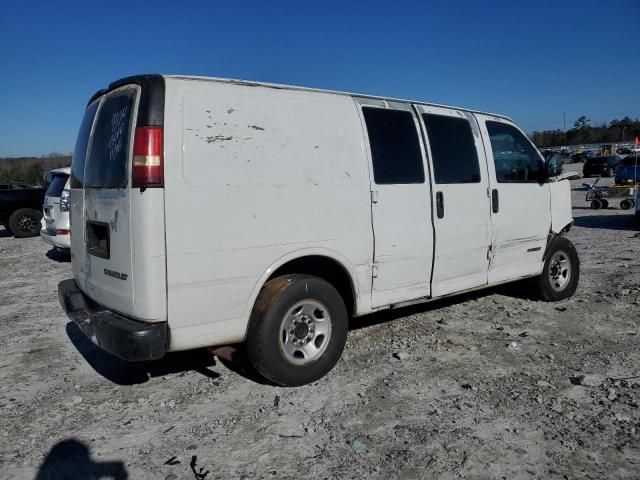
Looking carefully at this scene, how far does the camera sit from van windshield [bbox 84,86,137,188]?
3303mm

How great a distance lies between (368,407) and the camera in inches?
140

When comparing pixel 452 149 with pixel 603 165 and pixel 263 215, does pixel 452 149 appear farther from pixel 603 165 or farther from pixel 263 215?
pixel 603 165

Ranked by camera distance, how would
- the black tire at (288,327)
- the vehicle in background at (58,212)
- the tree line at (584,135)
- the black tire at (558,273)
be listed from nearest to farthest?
1. the black tire at (288,327)
2. the black tire at (558,273)
3. the vehicle in background at (58,212)
4. the tree line at (584,135)

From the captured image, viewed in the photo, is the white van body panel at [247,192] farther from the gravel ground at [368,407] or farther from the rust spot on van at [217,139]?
the gravel ground at [368,407]

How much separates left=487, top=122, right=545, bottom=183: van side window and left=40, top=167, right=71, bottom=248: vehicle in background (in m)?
7.31

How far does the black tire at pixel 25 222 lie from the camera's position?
14.2 meters

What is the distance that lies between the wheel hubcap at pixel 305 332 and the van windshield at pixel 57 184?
7.99 metres

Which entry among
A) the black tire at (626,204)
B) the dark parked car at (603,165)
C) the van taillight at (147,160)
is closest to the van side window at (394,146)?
the van taillight at (147,160)

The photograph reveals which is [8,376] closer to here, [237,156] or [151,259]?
[151,259]

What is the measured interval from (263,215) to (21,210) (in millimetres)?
13318

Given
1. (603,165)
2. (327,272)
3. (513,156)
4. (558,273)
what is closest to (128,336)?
(327,272)

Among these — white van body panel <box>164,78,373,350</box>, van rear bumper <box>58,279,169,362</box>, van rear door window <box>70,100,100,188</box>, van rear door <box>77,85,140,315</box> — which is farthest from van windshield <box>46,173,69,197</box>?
white van body panel <box>164,78,373,350</box>

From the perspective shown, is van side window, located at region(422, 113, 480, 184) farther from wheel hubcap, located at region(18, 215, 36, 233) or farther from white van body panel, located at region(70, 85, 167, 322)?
wheel hubcap, located at region(18, 215, 36, 233)

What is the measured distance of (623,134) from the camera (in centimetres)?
8044
